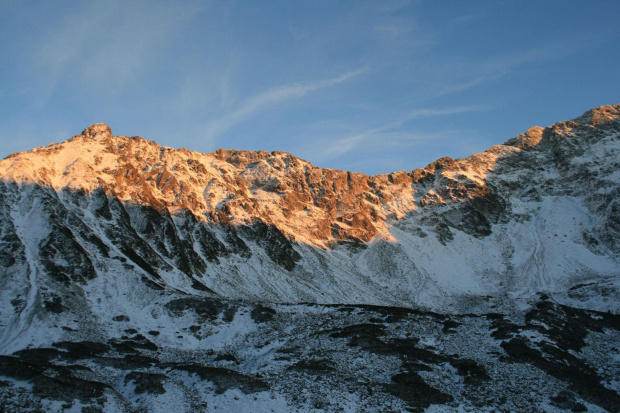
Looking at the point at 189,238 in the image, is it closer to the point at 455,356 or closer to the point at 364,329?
the point at 364,329

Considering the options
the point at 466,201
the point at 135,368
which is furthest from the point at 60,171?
the point at 466,201

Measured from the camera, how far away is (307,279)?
10781 cm

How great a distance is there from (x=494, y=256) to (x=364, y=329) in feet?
281

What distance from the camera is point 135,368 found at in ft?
128

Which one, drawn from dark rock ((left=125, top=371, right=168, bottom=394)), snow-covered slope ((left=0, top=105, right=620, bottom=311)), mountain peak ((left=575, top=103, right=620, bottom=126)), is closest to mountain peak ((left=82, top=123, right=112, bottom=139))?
snow-covered slope ((left=0, top=105, right=620, bottom=311))

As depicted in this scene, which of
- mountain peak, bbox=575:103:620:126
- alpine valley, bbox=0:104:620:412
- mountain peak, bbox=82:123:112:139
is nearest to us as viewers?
alpine valley, bbox=0:104:620:412

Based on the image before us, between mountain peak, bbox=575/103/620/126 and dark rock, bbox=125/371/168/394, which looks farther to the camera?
mountain peak, bbox=575/103/620/126

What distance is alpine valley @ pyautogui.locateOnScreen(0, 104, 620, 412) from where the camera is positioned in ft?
114

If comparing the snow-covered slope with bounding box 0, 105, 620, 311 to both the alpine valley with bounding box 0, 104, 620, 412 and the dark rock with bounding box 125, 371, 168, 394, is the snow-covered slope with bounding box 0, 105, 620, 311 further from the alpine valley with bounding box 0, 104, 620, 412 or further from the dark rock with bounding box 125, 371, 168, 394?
the dark rock with bounding box 125, 371, 168, 394

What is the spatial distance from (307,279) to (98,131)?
273 ft

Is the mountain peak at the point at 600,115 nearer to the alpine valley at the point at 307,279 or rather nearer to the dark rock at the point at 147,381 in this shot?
the alpine valley at the point at 307,279

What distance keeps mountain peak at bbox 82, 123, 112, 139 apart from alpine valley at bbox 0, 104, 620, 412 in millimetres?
683

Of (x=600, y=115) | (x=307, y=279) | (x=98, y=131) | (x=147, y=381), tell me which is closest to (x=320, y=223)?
(x=307, y=279)

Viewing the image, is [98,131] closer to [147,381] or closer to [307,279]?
[307,279]
